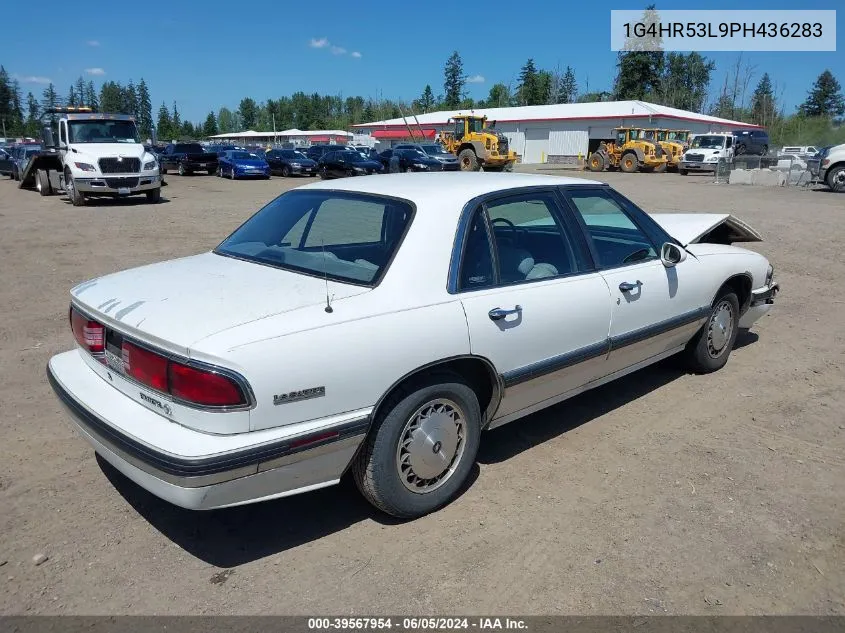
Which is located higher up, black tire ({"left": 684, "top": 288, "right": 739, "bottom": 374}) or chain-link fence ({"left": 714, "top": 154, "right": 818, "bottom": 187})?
chain-link fence ({"left": 714, "top": 154, "right": 818, "bottom": 187})

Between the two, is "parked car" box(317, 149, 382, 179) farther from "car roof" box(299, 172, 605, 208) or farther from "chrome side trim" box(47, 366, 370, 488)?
"chrome side trim" box(47, 366, 370, 488)

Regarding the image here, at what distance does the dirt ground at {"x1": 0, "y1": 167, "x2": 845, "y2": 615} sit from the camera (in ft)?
8.93

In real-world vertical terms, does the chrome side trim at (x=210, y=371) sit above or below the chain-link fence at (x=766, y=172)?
below

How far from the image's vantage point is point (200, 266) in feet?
11.8

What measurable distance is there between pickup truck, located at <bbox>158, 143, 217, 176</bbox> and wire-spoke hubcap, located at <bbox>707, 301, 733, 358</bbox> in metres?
31.8

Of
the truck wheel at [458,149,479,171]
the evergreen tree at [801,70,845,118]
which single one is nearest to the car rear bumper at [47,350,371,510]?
the truck wheel at [458,149,479,171]

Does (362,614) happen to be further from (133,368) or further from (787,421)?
(787,421)

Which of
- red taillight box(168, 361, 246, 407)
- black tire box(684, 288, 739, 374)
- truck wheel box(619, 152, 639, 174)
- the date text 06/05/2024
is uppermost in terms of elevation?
truck wheel box(619, 152, 639, 174)

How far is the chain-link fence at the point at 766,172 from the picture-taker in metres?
26.0

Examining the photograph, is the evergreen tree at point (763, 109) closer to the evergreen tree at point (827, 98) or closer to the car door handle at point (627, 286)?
the evergreen tree at point (827, 98)

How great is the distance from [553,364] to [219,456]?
1.90 m

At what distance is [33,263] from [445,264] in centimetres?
837

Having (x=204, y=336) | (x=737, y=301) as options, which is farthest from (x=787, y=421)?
(x=204, y=336)

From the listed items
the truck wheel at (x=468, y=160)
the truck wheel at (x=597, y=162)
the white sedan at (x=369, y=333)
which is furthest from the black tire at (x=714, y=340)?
the truck wheel at (x=597, y=162)
